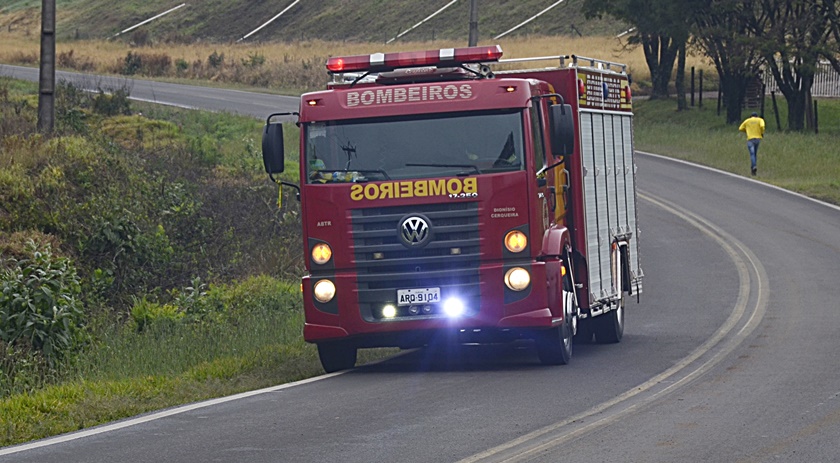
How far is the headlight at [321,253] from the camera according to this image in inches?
493

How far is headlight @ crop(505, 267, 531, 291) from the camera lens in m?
12.3

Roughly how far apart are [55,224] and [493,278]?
Answer: 11.1 m

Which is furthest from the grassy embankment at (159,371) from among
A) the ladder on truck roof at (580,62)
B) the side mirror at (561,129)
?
the ladder on truck roof at (580,62)

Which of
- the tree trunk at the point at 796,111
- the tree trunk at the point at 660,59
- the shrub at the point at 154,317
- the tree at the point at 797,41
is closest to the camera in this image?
the shrub at the point at 154,317

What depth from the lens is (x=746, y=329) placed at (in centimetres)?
1599

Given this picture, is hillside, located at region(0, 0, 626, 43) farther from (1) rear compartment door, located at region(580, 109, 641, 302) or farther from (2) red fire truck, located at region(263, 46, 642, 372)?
(2) red fire truck, located at region(263, 46, 642, 372)

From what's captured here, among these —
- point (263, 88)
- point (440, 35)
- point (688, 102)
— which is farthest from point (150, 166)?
point (440, 35)

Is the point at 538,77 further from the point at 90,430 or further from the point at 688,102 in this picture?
the point at 688,102

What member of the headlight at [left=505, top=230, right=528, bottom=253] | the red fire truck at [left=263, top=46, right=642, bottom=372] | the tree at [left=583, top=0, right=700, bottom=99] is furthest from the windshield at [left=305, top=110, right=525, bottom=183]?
the tree at [left=583, top=0, right=700, bottom=99]

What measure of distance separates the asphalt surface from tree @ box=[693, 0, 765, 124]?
29.1 meters

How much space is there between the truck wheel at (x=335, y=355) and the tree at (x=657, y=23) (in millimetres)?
37334

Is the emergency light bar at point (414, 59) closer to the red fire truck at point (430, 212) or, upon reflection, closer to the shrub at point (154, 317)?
the red fire truck at point (430, 212)

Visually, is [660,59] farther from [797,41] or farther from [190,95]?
[190,95]

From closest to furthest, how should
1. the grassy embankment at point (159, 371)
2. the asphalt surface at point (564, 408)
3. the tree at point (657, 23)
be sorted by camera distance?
the asphalt surface at point (564, 408), the grassy embankment at point (159, 371), the tree at point (657, 23)
